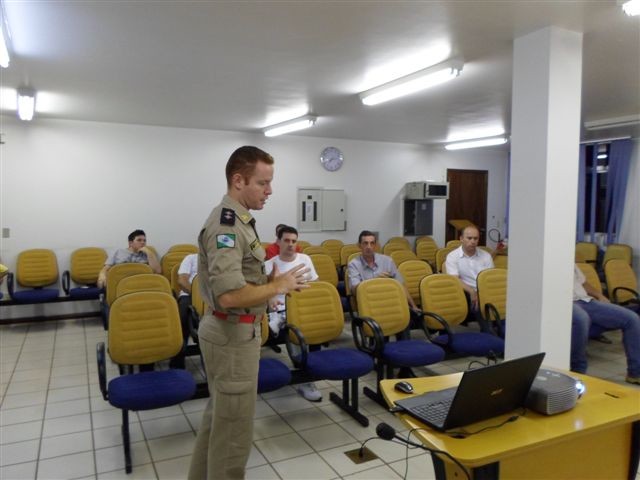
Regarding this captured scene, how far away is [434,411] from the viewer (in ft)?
5.32

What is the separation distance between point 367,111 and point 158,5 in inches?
138

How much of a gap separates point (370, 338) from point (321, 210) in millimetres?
4774

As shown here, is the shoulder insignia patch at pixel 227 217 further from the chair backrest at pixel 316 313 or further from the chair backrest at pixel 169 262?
the chair backrest at pixel 169 262

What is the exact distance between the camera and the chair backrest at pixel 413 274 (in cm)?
532

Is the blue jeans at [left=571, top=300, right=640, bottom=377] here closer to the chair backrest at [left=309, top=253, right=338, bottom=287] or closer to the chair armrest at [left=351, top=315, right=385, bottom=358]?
the chair armrest at [left=351, top=315, right=385, bottom=358]

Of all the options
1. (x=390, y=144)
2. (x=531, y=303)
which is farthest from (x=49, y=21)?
(x=390, y=144)

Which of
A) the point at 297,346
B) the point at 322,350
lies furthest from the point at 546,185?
the point at 297,346

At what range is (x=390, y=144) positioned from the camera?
29.5ft

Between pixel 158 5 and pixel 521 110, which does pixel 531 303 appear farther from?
pixel 158 5

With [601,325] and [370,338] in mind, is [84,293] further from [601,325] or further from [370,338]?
[601,325]

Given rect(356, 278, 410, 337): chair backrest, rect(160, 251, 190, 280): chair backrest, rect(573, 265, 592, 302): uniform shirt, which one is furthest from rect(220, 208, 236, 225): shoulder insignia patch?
rect(160, 251, 190, 280): chair backrest

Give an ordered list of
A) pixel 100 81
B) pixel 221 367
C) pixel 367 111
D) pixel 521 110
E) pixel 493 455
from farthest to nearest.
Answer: pixel 367 111 < pixel 100 81 < pixel 521 110 < pixel 221 367 < pixel 493 455

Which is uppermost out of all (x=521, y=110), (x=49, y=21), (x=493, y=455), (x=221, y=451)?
(x=49, y=21)

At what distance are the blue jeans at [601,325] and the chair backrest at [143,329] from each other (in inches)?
132
